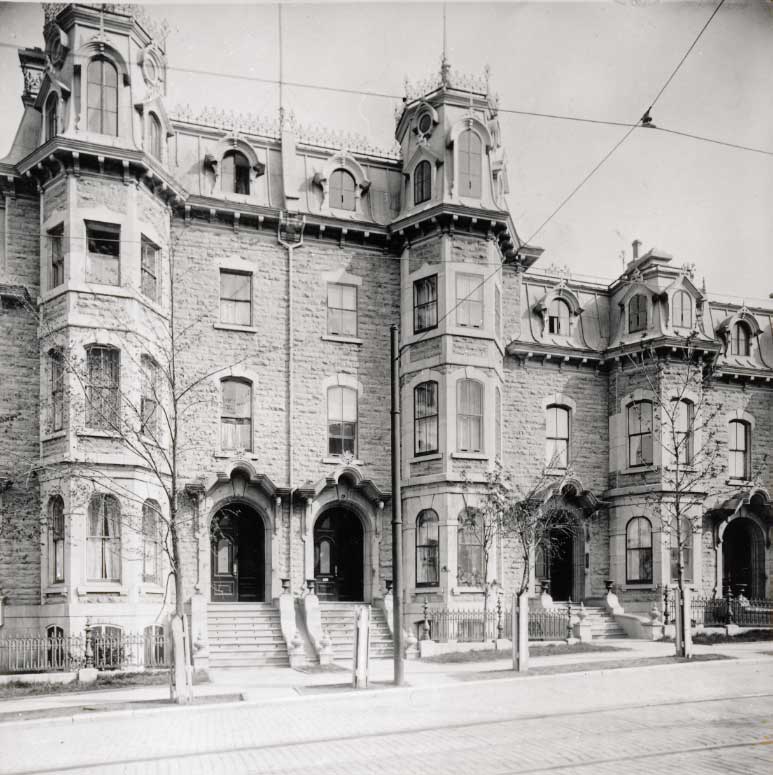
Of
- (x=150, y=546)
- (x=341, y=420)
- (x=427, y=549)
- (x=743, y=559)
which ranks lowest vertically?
(x=743, y=559)

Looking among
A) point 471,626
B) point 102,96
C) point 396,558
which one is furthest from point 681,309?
point 102,96

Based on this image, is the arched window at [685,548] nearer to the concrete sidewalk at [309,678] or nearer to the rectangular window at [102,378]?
the concrete sidewalk at [309,678]

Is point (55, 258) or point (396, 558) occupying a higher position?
point (55, 258)

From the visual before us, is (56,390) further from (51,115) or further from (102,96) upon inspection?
(102,96)

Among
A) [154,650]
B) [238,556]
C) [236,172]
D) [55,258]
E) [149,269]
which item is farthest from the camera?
[236,172]

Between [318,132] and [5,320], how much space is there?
406 inches

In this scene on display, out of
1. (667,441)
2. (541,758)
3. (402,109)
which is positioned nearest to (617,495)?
(667,441)

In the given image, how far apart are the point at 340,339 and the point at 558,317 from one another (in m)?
7.59

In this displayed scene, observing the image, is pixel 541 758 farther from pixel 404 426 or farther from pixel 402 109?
pixel 402 109

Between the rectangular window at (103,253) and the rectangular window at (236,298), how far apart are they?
329cm

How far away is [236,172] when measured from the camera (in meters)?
26.6

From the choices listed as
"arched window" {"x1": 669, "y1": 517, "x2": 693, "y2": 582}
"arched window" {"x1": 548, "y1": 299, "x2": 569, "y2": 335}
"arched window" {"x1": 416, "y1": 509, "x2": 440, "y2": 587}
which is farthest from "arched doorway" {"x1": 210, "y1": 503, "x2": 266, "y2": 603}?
"arched window" {"x1": 669, "y1": 517, "x2": 693, "y2": 582}

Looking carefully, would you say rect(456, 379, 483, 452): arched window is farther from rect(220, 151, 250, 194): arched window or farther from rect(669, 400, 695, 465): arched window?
rect(220, 151, 250, 194): arched window

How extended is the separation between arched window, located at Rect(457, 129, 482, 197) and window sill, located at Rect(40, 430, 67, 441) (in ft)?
39.7
